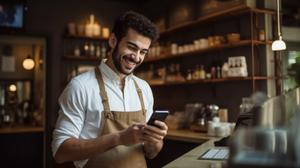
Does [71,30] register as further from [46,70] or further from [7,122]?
[7,122]

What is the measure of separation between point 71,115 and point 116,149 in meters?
0.30

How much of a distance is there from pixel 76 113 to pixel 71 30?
11.9 feet

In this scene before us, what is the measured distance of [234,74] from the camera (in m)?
3.52

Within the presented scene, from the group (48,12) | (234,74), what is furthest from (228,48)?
(48,12)

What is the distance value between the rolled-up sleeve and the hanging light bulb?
4.19 m

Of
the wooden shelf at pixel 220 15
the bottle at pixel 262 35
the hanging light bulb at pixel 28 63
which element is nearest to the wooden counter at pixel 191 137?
the bottle at pixel 262 35

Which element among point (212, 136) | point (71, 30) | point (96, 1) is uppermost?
point (96, 1)

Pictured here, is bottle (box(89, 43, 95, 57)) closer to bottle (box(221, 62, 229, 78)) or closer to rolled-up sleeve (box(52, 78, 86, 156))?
bottle (box(221, 62, 229, 78))

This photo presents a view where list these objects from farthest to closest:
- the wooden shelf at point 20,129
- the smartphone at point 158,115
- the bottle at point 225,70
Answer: the wooden shelf at point 20,129
the bottle at point 225,70
the smartphone at point 158,115

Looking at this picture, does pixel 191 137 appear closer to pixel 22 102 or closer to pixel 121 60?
pixel 121 60

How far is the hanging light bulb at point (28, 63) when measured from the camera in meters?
5.56

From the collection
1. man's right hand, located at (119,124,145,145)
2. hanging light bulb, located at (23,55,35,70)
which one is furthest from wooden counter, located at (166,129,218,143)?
hanging light bulb, located at (23,55,35,70)

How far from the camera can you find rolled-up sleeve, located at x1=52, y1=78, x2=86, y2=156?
161 cm

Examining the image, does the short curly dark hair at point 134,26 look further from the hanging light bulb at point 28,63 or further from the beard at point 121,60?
the hanging light bulb at point 28,63
